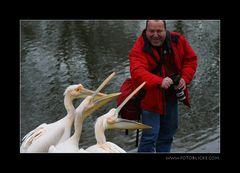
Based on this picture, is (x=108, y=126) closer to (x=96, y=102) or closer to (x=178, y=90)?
(x=96, y=102)

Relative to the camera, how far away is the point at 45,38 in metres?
5.40

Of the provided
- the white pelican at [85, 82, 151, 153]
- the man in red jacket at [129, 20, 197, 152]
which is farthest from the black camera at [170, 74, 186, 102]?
the white pelican at [85, 82, 151, 153]

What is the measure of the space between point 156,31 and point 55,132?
1201mm

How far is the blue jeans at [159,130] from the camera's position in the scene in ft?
15.1

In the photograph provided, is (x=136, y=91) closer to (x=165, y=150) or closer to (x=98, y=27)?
(x=165, y=150)

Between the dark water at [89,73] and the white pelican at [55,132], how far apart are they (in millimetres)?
281

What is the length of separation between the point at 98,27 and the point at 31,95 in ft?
2.96

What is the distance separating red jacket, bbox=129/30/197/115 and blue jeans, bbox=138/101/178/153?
0.07 meters

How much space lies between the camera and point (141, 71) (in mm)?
4457

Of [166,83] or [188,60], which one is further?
[188,60]

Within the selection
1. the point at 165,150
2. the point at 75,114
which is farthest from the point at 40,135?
the point at 165,150

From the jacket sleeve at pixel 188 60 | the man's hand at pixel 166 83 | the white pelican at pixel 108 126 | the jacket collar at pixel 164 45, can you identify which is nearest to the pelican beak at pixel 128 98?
the white pelican at pixel 108 126

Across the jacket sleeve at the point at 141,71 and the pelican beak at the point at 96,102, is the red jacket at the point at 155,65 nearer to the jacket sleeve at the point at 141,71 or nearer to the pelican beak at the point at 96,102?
the jacket sleeve at the point at 141,71

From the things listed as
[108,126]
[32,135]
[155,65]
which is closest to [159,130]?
[108,126]
